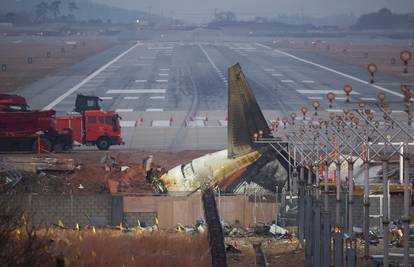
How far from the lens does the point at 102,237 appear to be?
3375 cm

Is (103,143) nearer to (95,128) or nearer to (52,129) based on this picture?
(95,128)

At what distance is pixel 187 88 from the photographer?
9338cm

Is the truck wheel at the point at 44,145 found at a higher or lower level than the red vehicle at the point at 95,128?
lower

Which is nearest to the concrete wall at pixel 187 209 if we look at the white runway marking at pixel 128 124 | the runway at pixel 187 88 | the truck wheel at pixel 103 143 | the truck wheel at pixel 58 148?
the truck wheel at pixel 58 148

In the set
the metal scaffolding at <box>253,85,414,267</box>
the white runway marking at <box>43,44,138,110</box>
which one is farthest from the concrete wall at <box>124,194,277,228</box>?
the white runway marking at <box>43,44,138,110</box>

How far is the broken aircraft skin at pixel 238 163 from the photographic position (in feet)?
146

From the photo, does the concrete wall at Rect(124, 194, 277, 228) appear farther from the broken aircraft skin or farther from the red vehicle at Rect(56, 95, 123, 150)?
the red vehicle at Rect(56, 95, 123, 150)

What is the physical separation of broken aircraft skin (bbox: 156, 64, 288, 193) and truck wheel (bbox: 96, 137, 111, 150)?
11342 mm

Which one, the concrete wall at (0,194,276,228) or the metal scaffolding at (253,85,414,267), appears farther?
the concrete wall at (0,194,276,228)

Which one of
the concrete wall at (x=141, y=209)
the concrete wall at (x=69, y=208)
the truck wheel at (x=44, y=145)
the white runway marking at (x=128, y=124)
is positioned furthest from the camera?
the white runway marking at (x=128, y=124)

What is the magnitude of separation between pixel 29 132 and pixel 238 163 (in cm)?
1408

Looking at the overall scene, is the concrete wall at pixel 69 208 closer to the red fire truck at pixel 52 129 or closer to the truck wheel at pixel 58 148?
the red fire truck at pixel 52 129

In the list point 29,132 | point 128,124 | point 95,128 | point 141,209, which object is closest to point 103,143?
point 95,128

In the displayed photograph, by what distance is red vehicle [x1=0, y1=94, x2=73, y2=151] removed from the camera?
5544cm
